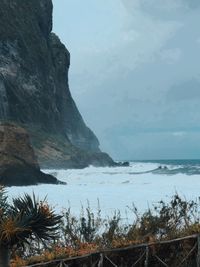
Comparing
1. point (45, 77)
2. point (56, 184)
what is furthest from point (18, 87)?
point (56, 184)

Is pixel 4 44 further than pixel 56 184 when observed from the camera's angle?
Yes

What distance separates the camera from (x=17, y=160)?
41.5m

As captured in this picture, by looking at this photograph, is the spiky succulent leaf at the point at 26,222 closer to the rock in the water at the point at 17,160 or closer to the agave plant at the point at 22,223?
the agave plant at the point at 22,223

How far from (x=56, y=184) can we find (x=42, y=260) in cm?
3560

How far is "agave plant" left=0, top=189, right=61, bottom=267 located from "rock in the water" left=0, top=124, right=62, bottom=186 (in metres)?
33.1

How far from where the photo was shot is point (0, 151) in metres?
41.4

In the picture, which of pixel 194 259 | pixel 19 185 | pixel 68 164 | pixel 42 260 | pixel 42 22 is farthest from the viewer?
pixel 42 22

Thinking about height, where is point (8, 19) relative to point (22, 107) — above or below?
above

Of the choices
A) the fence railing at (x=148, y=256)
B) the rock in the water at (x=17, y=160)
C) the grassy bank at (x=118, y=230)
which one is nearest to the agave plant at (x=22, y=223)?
the fence railing at (x=148, y=256)

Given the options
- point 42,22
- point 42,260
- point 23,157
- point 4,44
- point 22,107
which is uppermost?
point 42,22

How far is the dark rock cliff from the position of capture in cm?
7100

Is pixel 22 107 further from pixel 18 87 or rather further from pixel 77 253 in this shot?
pixel 77 253

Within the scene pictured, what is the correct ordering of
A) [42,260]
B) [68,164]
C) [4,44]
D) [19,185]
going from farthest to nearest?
[4,44], [68,164], [19,185], [42,260]

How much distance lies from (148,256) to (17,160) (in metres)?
34.3
